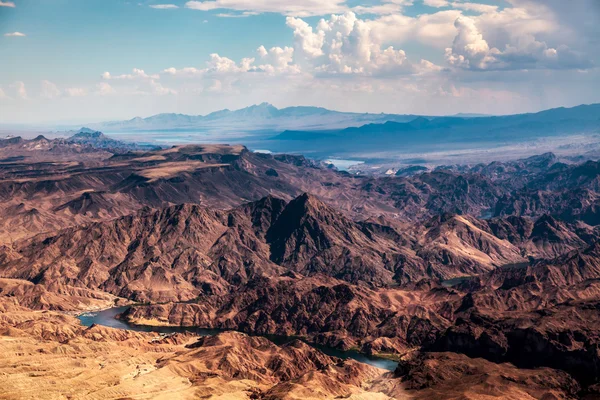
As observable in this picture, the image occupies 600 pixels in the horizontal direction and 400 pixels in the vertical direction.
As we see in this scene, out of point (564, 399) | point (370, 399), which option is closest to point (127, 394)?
point (370, 399)

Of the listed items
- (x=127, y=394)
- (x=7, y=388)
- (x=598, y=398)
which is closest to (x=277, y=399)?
(x=127, y=394)

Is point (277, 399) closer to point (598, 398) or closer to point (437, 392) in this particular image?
point (437, 392)

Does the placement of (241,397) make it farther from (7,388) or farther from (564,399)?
(564,399)

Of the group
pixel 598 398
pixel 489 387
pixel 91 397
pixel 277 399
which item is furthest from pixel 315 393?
pixel 598 398

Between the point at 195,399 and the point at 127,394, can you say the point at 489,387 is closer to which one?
the point at 195,399

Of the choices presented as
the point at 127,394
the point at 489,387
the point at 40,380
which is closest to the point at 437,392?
the point at 489,387

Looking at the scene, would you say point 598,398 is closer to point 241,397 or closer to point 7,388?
point 241,397
